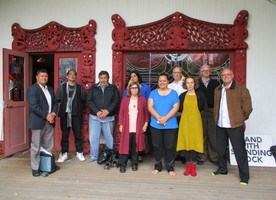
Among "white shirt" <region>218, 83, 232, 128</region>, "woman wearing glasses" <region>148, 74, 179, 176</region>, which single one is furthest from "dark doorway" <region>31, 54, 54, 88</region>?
"white shirt" <region>218, 83, 232, 128</region>

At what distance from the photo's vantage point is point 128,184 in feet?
10.5

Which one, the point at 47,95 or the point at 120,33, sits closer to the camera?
the point at 47,95

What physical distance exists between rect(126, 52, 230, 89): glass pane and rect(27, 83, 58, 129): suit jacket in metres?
1.90

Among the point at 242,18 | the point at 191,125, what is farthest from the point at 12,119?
the point at 242,18

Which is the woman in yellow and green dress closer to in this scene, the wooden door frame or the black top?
the black top

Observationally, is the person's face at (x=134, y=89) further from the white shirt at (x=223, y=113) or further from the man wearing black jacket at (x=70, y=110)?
the white shirt at (x=223, y=113)

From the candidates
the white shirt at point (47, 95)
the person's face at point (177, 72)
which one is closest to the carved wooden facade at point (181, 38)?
the person's face at point (177, 72)

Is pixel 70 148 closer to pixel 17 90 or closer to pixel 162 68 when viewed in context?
pixel 17 90

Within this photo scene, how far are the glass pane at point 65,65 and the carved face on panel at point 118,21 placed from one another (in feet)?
3.82

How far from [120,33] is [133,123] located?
1.98m

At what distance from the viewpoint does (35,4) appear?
491cm

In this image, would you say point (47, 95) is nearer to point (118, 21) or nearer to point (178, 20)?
point (118, 21)

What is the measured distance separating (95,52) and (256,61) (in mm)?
3257

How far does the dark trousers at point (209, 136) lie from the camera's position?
13.2 feet
